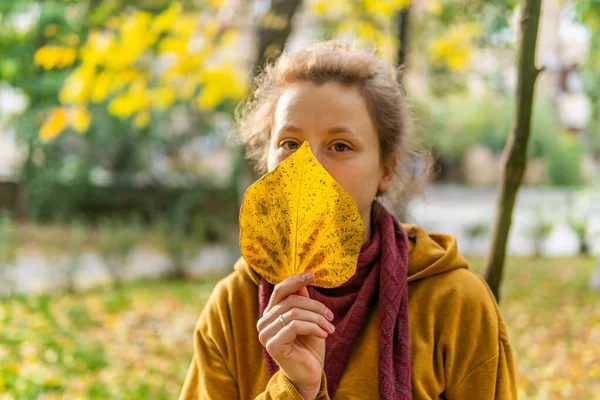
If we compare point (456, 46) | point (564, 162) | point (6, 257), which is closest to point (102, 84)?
point (6, 257)

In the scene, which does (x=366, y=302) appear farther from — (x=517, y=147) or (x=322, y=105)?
(x=517, y=147)

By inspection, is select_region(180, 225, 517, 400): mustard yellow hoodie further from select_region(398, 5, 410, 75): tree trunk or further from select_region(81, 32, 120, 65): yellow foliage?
select_region(398, 5, 410, 75): tree trunk

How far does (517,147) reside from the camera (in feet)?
7.06

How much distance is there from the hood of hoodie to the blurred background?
42 cm

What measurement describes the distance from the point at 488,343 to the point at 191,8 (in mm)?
6217

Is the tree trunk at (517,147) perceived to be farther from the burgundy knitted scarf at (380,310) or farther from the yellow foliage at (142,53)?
the yellow foliage at (142,53)

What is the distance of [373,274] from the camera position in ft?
5.27

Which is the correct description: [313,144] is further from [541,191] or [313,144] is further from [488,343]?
[541,191]

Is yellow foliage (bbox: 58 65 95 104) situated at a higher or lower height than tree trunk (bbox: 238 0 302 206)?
lower

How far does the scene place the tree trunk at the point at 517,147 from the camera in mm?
2070

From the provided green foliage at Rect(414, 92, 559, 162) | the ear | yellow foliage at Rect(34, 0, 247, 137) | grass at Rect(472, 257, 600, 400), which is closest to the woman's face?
the ear

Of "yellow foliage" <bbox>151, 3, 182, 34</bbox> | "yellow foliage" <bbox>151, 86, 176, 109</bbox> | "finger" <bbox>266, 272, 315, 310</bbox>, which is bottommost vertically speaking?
"finger" <bbox>266, 272, 315, 310</bbox>

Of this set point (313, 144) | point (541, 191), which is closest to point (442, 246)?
point (313, 144)

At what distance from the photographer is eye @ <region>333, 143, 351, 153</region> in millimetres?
1498
